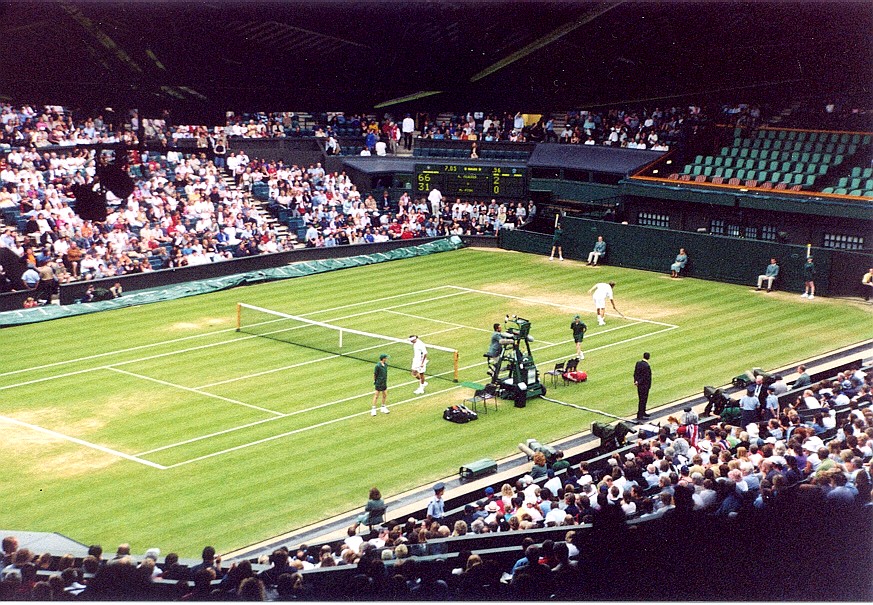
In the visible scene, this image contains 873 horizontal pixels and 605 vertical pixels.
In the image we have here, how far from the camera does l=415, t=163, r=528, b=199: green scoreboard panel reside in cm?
4912

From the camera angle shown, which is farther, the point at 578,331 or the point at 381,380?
the point at 578,331

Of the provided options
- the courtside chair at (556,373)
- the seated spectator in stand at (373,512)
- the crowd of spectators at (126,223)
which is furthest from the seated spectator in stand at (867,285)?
the seated spectator in stand at (373,512)

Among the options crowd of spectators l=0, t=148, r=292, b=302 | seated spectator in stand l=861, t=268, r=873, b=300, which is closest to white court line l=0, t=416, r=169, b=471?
crowd of spectators l=0, t=148, r=292, b=302

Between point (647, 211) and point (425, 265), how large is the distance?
10249 mm

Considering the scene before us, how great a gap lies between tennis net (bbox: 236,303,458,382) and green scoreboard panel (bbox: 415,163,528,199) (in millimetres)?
17548

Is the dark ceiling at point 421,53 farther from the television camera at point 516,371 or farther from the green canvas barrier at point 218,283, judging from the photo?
the green canvas barrier at point 218,283

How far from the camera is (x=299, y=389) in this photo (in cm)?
Result: 2583

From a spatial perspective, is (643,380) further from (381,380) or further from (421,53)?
(421,53)

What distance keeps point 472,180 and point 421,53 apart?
45352 millimetres

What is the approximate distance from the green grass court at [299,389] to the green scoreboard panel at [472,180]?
31.8ft

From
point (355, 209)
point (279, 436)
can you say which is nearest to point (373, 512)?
point (279, 436)

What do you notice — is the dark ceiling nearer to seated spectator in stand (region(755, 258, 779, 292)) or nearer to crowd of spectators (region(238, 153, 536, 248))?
seated spectator in stand (region(755, 258, 779, 292))

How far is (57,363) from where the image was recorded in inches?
1115

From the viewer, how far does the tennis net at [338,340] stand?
28.1 m
